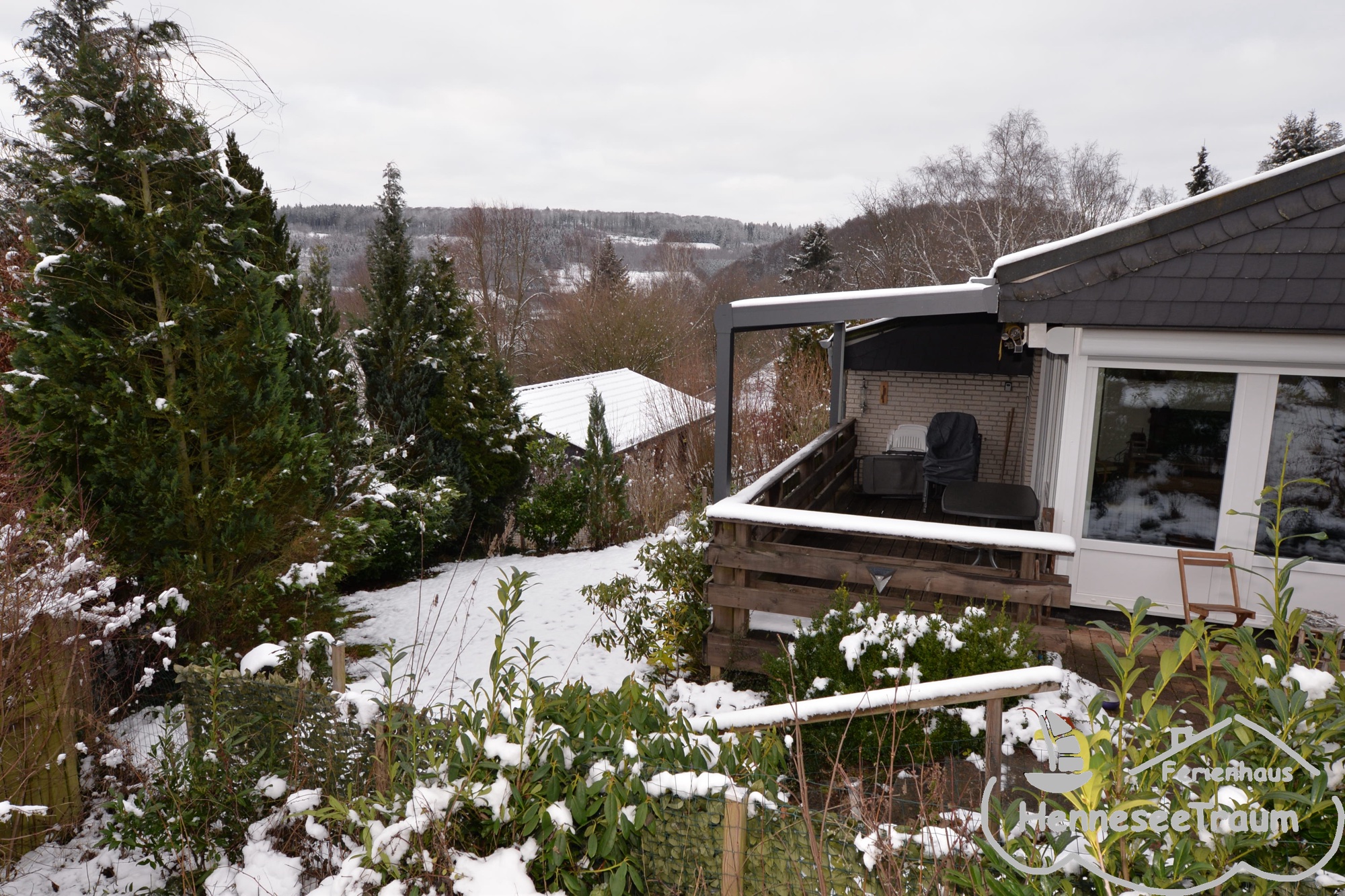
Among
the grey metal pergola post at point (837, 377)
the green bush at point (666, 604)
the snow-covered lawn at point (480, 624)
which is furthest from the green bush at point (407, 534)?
the grey metal pergola post at point (837, 377)

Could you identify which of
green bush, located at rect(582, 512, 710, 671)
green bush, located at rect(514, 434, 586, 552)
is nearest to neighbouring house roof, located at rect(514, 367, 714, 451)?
green bush, located at rect(514, 434, 586, 552)

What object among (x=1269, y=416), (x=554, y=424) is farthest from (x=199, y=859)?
(x=554, y=424)

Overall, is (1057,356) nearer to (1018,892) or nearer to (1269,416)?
(1269,416)

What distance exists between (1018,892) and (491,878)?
5.01 ft

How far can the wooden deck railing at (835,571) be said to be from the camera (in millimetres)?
4641

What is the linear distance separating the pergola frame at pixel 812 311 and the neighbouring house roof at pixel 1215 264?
0.95 ft

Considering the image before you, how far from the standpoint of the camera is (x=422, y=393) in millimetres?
11398

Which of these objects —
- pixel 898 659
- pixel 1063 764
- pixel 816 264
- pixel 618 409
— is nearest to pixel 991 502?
pixel 898 659

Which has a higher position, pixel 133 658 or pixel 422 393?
pixel 422 393

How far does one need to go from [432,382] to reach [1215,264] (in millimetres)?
9762

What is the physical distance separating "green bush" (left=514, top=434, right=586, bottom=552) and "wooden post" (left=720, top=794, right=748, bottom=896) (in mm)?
9361

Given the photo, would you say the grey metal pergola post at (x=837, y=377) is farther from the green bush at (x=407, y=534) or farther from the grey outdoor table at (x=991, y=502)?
the green bush at (x=407, y=534)

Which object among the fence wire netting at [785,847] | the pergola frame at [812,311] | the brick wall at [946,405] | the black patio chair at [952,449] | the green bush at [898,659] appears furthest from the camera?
the brick wall at [946,405]

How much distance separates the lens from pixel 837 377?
10.1 m
